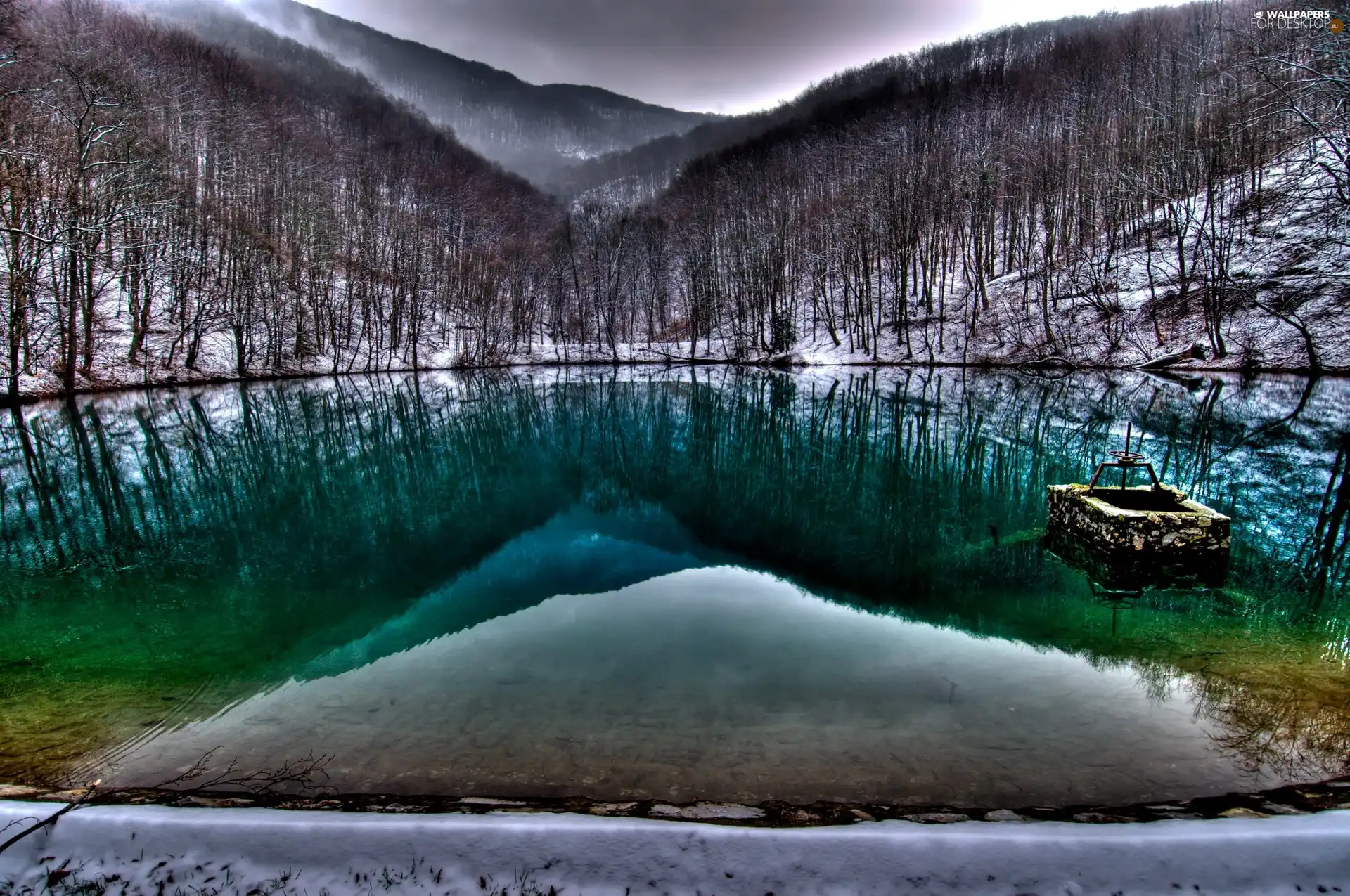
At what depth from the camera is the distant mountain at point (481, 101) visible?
157625 millimetres

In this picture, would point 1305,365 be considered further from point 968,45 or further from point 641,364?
point 968,45

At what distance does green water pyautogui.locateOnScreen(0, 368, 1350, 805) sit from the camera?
459 cm

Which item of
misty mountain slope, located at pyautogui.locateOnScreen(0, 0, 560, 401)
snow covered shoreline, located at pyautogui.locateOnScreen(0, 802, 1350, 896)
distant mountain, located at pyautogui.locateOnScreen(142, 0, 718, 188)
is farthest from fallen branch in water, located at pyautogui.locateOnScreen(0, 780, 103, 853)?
distant mountain, located at pyautogui.locateOnScreen(142, 0, 718, 188)

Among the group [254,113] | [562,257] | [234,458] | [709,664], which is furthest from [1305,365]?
[254,113]

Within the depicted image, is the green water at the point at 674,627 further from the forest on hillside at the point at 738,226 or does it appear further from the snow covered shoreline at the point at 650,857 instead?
the forest on hillside at the point at 738,226

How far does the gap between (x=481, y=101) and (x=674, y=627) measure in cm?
20688

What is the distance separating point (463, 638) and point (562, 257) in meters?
68.8

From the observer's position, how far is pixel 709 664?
20.6 feet

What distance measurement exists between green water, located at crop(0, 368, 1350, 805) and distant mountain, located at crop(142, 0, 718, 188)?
137 m

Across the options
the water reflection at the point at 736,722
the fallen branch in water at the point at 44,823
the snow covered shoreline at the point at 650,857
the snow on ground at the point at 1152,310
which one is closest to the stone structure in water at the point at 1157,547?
the water reflection at the point at 736,722

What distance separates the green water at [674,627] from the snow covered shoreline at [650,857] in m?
1.03

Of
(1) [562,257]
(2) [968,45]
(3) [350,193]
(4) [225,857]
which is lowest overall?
(4) [225,857]

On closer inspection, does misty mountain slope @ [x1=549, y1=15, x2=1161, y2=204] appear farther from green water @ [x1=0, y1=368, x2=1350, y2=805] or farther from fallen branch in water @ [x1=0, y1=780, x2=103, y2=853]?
fallen branch in water @ [x1=0, y1=780, x2=103, y2=853]

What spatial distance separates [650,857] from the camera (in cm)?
308
